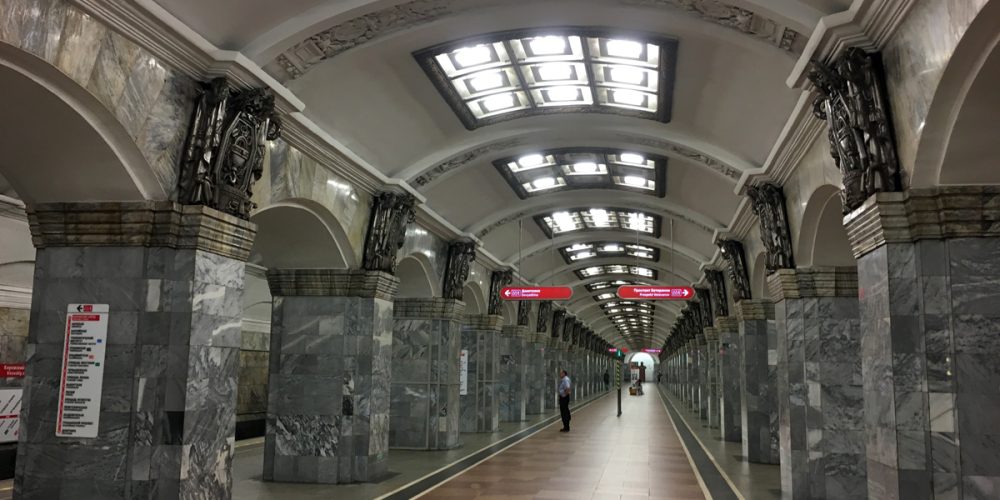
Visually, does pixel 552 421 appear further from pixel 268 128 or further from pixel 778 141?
pixel 268 128

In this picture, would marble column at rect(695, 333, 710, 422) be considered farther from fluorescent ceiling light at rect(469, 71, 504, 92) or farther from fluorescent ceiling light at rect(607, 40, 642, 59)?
fluorescent ceiling light at rect(607, 40, 642, 59)

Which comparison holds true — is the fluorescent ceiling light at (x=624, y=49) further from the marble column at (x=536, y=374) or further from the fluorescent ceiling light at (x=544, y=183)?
the marble column at (x=536, y=374)

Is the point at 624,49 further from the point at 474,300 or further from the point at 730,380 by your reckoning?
→ the point at 730,380

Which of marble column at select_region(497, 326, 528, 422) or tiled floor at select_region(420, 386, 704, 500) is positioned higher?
marble column at select_region(497, 326, 528, 422)

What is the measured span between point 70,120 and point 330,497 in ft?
17.3

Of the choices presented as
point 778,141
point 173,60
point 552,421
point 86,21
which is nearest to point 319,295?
point 173,60

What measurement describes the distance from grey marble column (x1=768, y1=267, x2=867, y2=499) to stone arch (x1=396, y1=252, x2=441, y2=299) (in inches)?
251

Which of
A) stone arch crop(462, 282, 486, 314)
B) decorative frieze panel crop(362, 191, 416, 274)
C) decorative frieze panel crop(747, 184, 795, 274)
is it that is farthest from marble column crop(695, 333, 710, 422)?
decorative frieze panel crop(362, 191, 416, 274)

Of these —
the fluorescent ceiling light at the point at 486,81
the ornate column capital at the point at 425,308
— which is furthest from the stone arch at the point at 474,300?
the fluorescent ceiling light at the point at 486,81

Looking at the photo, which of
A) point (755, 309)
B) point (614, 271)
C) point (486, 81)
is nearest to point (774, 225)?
point (755, 309)

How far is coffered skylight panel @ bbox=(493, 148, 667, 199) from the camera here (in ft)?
42.4

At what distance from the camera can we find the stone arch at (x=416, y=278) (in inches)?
526

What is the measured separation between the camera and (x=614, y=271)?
1057 inches

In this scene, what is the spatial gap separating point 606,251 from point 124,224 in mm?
17896
